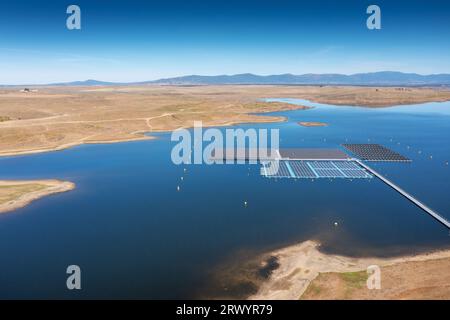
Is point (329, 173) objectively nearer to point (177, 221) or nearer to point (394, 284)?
point (177, 221)

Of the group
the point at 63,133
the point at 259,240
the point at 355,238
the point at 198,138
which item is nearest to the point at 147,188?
the point at 259,240

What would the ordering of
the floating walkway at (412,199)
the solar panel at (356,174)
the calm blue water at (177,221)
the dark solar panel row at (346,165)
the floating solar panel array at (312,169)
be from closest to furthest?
the calm blue water at (177,221)
the floating walkway at (412,199)
the solar panel at (356,174)
the floating solar panel array at (312,169)
the dark solar panel row at (346,165)

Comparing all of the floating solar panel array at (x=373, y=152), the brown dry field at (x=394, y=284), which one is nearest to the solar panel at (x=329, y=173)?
the floating solar panel array at (x=373, y=152)

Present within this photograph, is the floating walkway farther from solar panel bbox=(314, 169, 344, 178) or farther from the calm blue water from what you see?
solar panel bbox=(314, 169, 344, 178)

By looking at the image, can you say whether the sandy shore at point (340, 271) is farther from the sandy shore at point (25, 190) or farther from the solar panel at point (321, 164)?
the sandy shore at point (25, 190)

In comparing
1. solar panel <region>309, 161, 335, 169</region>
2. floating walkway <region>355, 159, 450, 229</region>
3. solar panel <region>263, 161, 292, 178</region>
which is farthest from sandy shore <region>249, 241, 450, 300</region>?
solar panel <region>309, 161, 335, 169</region>

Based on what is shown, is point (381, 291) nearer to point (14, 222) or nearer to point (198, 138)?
point (14, 222)

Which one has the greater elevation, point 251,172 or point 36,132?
point 36,132
